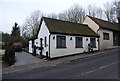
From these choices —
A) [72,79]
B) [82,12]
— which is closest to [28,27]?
[82,12]

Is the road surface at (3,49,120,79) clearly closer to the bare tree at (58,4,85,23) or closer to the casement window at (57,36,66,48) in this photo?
the casement window at (57,36,66,48)

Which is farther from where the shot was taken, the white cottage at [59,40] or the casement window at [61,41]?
the casement window at [61,41]

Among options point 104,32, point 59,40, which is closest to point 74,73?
point 59,40

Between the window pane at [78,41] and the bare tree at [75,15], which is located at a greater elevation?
the bare tree at [75,15]

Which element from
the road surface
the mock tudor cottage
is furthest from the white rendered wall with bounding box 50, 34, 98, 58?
the road surface

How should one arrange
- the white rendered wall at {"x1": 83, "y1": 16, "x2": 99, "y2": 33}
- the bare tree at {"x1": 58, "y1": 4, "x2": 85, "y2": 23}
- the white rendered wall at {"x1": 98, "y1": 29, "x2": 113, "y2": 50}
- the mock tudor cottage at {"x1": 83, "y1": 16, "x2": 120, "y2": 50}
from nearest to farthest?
the white rendered wall at {"x1": 98, "y1": 29, "x2": 113, "y2": 50}, the mock tudor cottage at {"x1": 83, "y1": 16, "x2": 120, "y2": 50}, the white rendered wall at {"x1": 83, "y1": 16, "x2": 99, "y2": 33}, the bare tree at {"x1": 58, "y1": 4, "x2": 85, "y2": 23}

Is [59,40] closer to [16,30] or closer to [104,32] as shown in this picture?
[104,32]

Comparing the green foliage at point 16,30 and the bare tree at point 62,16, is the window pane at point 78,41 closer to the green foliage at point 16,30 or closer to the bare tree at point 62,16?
the bare tree at point 62,16

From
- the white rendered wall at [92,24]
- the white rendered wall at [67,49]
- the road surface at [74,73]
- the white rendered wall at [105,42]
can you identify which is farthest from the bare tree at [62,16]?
the road surface at [74,73]

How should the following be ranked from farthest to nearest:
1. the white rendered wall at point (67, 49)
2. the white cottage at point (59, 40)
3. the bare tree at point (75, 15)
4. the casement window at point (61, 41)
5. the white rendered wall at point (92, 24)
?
the bare tree at point (75, 15) < the white rendered wall at point (92, 24) < the casement window at point (61, 41) < the white cottage at point (59, 40) < the white rendered wall at point (67, 49)

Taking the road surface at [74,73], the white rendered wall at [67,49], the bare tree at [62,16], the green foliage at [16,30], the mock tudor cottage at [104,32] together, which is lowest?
the road surface at [74,73]

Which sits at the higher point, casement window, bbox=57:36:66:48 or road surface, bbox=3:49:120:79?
casement window, bbox=57:36:66:48

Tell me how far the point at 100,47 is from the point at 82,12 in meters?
26.8

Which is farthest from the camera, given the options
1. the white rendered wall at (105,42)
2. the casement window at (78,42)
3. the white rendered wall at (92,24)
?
the white rendered wall at (92,24)
